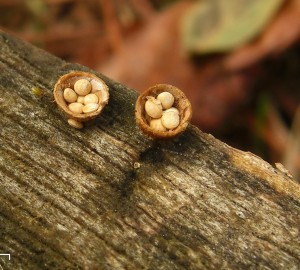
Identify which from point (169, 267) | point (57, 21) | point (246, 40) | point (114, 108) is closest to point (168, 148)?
point (114, 108)

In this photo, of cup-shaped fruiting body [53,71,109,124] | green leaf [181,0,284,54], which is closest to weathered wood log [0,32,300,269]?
cup-shaped fruiting body [53,71,109,124]

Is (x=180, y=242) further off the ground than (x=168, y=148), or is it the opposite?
(x=168, y=148)

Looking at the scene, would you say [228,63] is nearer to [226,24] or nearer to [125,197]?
[226,24]

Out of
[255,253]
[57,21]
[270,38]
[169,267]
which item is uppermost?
[270,38]

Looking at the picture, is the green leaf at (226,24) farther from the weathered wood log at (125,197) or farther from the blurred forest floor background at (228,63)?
the weathered wood log at (125,197)

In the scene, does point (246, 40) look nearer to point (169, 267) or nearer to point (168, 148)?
point (168, 148)

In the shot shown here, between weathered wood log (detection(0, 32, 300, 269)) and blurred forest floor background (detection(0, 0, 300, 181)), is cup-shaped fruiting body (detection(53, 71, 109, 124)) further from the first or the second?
blurred forest floor background (detection(0, 0, 300, 181))
